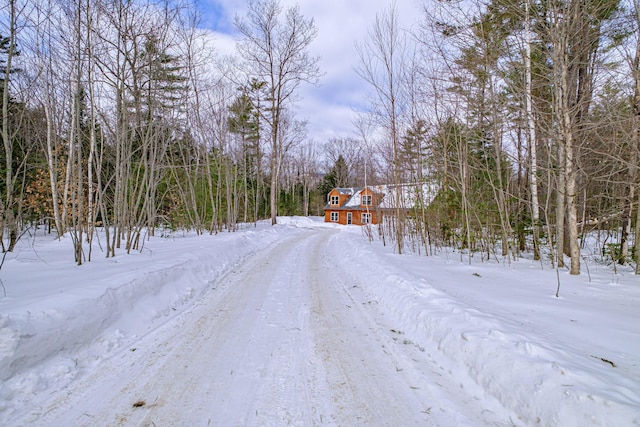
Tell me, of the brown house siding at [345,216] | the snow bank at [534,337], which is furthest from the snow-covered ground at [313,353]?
the brown house siding at [345,216]

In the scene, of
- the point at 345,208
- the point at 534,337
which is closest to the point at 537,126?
the point at 534,337

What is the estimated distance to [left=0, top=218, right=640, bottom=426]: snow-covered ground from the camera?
2.17 meters

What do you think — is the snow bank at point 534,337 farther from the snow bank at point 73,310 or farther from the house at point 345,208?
the house at point 345,208

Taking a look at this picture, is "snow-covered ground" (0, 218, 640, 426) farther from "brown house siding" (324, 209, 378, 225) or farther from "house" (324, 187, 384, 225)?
"brown house siding" (324, 209, 378, 225)

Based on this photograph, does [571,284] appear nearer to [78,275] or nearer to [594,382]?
[594,382]

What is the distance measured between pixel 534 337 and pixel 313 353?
217 centimetres

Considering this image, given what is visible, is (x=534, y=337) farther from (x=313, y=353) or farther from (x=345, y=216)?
(x=345, y=216)

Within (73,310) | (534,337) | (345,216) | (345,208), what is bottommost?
(534,337)

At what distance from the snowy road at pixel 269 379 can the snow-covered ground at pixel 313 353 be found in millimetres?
16

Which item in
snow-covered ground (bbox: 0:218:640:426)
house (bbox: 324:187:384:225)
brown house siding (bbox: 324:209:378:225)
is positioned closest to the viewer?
snow-covered ground (bbox: 0:218:640:426)

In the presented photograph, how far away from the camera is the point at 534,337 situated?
2859 millimetres

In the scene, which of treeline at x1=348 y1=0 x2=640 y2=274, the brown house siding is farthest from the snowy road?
the brown house siding

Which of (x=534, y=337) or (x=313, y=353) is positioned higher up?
(x=534, y=337)

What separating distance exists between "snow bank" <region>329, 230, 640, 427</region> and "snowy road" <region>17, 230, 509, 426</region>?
0.22 meters
